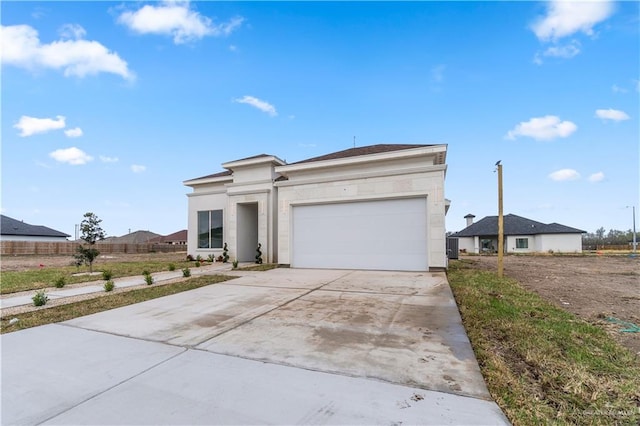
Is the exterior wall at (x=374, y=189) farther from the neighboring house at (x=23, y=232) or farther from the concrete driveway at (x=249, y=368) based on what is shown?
the neighboring house at (x=23, y=232)

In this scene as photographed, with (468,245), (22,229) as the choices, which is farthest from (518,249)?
(22,229)

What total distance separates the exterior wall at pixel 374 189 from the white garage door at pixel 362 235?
0.29 metres

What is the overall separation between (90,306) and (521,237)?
41082mm

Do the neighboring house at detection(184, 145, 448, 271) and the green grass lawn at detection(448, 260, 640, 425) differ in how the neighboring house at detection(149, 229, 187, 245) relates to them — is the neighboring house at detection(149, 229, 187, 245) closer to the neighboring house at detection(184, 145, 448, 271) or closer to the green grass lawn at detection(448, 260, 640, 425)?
the neighboring house at detection(184, 145, 448, 271)

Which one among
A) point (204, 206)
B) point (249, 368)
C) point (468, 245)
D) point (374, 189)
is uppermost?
point (374, 189)

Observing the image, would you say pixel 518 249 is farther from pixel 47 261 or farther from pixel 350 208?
pixel 47 261

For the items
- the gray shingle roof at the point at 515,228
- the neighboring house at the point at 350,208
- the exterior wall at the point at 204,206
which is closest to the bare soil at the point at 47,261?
the exterior wall at the point at 204,206

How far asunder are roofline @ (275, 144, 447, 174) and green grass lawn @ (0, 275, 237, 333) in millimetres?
7075

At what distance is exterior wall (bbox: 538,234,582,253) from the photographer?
32.7m

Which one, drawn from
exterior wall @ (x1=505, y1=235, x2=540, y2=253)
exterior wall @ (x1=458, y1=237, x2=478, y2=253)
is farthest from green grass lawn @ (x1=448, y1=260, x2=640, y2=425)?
exterior wall @ (x1=458, y1=237, x2=478, y2=253)

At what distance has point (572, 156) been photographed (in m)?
16.3

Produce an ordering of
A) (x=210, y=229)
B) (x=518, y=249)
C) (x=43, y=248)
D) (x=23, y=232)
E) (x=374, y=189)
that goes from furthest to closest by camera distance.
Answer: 1. (x=23, y=232)
2. (x=518, y=249)
3. (x=43, y=248)
4. (x=210, y=229)
5. (x=374, y=189)

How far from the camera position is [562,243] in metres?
32.8

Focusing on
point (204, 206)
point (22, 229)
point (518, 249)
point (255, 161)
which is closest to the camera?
point (255, 161)
